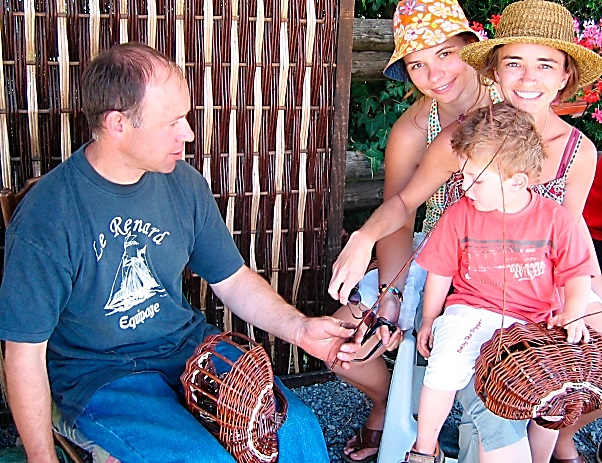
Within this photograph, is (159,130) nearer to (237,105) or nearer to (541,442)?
(237,105)

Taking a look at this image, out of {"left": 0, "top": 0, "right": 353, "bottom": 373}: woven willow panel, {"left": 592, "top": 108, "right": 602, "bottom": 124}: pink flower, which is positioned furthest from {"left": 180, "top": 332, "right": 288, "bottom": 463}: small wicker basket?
{"left": 592, "top": 108, "right": 602, "bottom": 124}: pink flower

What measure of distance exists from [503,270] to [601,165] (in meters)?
1.43

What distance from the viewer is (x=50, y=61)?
8.46 ft

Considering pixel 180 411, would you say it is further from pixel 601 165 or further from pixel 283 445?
pixel 601 165

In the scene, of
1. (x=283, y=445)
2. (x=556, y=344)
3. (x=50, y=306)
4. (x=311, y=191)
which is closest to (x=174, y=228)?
(x=50, y=306)

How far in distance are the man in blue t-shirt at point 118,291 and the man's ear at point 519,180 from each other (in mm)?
729

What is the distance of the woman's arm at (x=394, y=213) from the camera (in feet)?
7.77

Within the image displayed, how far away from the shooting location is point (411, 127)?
113 inches

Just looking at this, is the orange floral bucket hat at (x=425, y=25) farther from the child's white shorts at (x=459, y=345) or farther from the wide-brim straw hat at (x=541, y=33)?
the child's white shorts at (x=459, y=345)

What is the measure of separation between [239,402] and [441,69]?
5.03 ft

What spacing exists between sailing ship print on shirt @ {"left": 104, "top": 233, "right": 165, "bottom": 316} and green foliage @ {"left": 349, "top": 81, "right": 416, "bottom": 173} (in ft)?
6.90

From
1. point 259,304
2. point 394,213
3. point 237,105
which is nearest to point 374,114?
point 237,105

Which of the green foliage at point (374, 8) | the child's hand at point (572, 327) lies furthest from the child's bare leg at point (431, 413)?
the green foliage at point (374, 8)

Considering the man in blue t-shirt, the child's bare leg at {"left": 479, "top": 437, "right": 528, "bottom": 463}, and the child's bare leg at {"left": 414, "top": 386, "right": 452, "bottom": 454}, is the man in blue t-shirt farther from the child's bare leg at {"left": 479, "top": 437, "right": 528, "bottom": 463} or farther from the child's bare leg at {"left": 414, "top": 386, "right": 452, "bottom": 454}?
the child's bare leg at {"left": 479, "top": 437, "right": 528, "bottom": 463}
